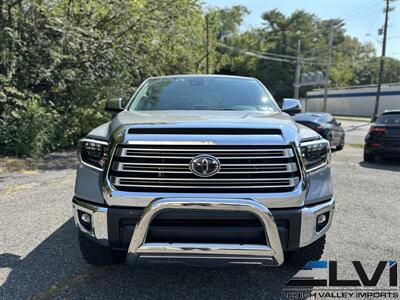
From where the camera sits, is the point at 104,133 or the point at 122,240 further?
the point at 104,133

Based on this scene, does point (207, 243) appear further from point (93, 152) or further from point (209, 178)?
point (93, 152)

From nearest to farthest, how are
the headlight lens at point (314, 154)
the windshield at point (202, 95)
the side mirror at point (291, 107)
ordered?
1. the headlight lens at point (314, 154)
2. the windshield at point (202, 95)
3. the side mirror at point (291, 107)

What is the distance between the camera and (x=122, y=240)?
266cm

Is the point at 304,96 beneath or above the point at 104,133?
beneath

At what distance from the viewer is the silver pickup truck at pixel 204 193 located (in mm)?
2551

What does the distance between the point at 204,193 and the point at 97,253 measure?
119 centimetres

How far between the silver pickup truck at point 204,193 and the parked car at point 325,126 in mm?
9835

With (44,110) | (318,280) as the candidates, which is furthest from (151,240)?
(44,110)

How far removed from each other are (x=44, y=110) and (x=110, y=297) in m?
8.08

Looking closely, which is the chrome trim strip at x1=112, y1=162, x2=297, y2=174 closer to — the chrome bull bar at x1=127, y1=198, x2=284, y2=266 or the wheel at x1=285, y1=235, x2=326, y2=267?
the chrome bull bar at x1=127, y1=198, x2=284, y2=266

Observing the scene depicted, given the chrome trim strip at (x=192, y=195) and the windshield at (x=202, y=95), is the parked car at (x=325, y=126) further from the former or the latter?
the chrome trim strip at (x=192, y=195)

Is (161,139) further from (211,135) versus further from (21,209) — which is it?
(21,209)

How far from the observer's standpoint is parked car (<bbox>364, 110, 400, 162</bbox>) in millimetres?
9789

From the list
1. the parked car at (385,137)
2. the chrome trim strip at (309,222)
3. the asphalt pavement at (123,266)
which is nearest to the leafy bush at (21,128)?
the asphalt pavement at (123,266)
